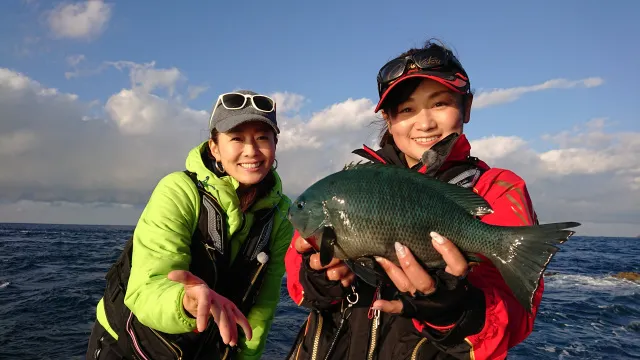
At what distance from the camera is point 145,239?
400 cm

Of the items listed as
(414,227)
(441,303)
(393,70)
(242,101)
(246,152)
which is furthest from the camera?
(242,101)

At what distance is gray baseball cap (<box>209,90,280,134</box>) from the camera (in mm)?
4352

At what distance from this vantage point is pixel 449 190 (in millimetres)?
2830

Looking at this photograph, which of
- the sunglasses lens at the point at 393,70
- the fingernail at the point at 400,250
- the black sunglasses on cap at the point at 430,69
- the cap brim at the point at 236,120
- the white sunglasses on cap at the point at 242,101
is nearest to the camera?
the fingernail at the point at 400,250

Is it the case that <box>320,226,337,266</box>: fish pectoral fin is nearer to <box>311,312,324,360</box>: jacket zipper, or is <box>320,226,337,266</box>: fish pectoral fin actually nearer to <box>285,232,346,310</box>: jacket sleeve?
<box>285,232,346,310</box>: jacket sleeve

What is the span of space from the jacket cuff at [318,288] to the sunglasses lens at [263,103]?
2106 millimetres

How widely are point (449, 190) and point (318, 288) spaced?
1.12 meters

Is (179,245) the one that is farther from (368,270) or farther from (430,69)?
(430,69)

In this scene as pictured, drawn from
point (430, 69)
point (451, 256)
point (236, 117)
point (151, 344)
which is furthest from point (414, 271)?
point (151, 344)

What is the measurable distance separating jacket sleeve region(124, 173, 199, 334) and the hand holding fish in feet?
3.63

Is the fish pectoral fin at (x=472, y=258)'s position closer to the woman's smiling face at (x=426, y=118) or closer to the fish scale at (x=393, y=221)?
the fish scale at (x=393, y=221)

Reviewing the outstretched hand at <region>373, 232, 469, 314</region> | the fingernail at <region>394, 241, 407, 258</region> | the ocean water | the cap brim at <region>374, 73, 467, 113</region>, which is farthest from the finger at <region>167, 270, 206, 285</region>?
the ocean water

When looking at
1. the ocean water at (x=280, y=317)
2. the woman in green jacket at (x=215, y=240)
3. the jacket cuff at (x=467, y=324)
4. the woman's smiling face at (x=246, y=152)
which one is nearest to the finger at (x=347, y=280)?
the jacket cuff at (x=467, y=324)

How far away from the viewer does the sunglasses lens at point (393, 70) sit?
11.0 ft
